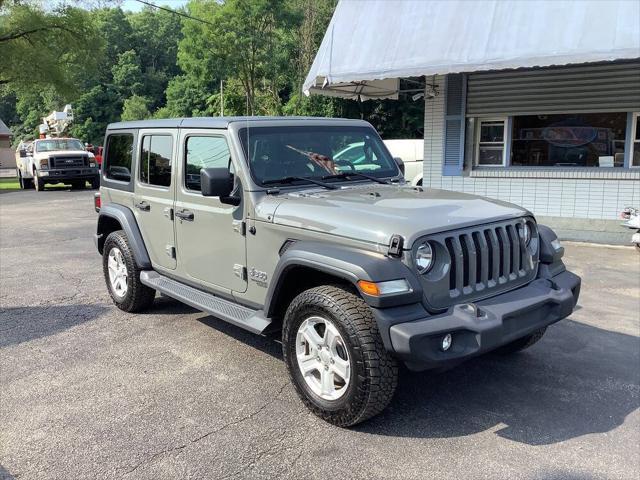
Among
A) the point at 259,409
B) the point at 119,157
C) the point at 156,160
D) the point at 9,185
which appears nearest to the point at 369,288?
the point at 259,409

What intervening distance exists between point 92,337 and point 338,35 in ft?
25.1

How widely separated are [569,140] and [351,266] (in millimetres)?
8293

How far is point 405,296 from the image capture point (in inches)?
126

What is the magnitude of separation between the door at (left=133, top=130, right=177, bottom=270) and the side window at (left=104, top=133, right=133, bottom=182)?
0.84 feet

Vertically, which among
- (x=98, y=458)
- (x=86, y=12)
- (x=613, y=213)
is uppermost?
(x=86, y=12)

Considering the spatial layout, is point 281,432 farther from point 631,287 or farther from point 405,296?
point 631,287

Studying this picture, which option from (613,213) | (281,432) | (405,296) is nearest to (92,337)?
(281,432)

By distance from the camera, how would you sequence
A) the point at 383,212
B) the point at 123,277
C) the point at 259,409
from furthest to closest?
the point at 123,277 → the point at 259,409 → the point at 383,212

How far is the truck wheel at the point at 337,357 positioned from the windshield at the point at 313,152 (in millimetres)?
1191

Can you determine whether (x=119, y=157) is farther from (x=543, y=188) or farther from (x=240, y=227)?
(x=543, y=188)

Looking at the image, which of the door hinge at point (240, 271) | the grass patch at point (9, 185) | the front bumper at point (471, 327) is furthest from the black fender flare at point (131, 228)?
the grass patch at point (9, 185)

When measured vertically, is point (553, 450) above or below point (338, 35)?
below

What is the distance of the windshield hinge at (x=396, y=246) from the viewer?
3.24m

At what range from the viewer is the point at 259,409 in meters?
3.79
